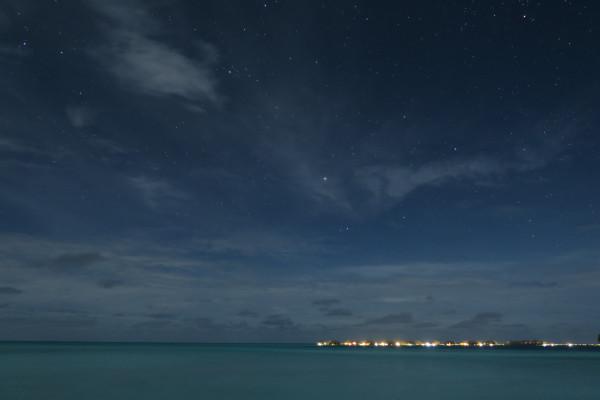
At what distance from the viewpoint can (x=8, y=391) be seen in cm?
3875

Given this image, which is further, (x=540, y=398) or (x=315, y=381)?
(x=315, y=381)

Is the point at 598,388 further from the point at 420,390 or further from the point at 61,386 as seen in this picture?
the point at 61,386

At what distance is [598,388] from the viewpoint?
4528 cm

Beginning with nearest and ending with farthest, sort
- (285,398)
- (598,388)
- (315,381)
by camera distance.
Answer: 1. (285,398)
2. (598,388)
3. (315,381)

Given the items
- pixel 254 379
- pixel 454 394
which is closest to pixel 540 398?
pixel 454 394

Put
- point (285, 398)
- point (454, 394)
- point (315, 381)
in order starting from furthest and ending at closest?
point (315, 381)
point (454, 394)
point (285, 398)

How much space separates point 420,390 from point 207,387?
60.1 feet

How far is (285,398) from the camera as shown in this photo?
121 ft

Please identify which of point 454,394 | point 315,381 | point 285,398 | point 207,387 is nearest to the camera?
point 285,398

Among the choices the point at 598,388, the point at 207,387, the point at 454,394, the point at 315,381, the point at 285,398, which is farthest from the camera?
the point at 315,381

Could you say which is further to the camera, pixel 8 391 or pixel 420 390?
pixel 420 390

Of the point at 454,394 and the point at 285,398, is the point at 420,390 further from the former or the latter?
the point at 285,398

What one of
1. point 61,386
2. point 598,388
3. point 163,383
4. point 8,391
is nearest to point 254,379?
point 163,383

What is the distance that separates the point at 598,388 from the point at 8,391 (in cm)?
5089
